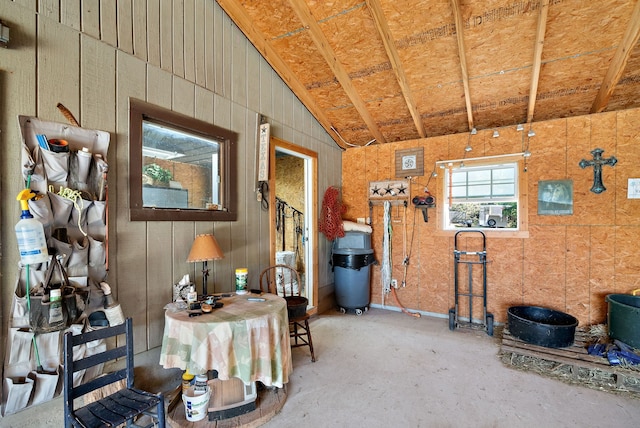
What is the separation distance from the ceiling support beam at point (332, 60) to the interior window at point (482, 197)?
138cm

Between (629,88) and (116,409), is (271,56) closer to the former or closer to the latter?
(116,409)

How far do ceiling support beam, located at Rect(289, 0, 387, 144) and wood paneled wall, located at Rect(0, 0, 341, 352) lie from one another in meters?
0.69

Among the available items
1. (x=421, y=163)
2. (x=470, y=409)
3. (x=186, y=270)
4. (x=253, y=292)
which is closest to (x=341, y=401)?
(x=470, y=409)

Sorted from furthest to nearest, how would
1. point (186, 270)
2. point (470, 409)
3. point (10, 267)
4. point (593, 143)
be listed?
1. point (593, 143)
2. point (186, 270)
3. point (470, 409)
4. point (10, 267)

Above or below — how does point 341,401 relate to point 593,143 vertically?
below

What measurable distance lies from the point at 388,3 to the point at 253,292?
120 inches

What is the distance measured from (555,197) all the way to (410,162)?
6.09ft

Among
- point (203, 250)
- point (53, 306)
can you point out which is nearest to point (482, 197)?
point (203, 250)

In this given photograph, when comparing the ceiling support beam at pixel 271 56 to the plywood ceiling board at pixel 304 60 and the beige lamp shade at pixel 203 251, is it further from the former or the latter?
the beige lamp shade at pixel 203 251

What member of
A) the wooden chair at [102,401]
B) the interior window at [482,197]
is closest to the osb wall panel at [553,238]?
the interior window at [482,197]

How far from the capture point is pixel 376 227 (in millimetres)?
4785

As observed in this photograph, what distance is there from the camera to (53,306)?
1710mm

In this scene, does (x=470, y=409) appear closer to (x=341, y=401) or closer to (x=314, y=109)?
(x=341, y=401)

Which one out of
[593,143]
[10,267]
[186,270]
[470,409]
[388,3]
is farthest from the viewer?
[593,143]
